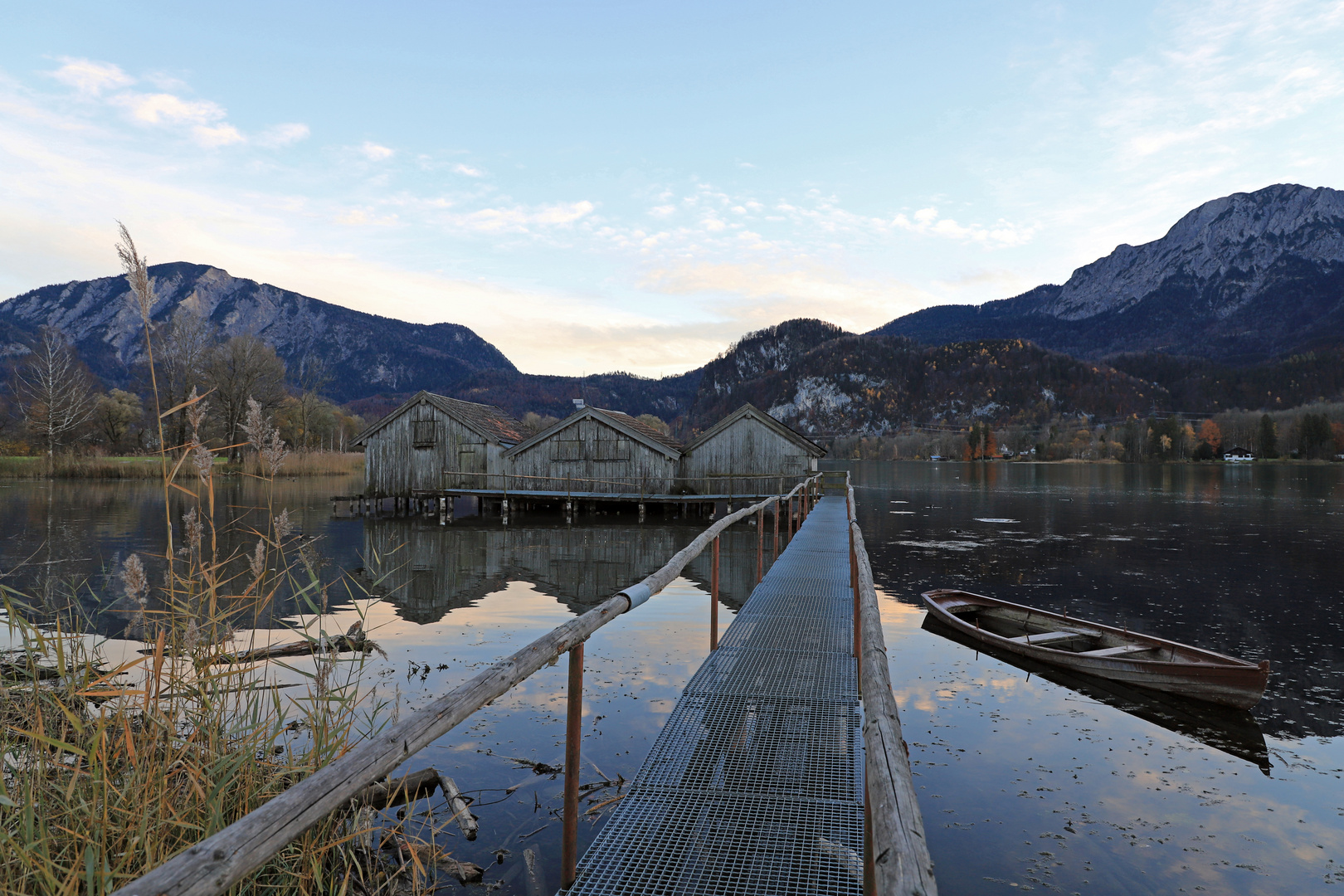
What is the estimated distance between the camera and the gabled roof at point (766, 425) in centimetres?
3531

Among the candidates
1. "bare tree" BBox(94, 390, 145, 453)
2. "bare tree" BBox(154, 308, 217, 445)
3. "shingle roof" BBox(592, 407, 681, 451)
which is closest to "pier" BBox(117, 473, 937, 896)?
"shingle roof" BBox(592, 407, 681, 451)

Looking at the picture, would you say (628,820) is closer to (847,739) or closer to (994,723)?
(847,739)

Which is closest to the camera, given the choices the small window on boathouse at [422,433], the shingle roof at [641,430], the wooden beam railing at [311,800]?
the wooden beam railing at [311,800]

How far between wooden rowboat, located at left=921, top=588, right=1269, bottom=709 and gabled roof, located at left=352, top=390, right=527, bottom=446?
92.0ft

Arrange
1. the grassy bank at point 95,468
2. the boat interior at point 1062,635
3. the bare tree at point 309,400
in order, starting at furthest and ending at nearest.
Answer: the bare tree at point 309,400 < the grassy bank at point 95,468 < the boat interior at point 1062,635

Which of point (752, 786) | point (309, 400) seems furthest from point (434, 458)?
point (309, 400)

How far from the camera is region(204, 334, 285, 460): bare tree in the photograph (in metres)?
54.3

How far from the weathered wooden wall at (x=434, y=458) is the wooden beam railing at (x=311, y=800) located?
3480cm

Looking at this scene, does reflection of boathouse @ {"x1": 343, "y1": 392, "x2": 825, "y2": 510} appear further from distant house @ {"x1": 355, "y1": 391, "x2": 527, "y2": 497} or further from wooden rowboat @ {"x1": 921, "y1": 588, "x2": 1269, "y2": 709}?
wooden rowboat @ {"x1": 921, "y1": 588, "x2": 1269, "y2": 709}

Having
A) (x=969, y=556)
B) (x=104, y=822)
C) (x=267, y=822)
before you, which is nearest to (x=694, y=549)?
(x=104, y=822)

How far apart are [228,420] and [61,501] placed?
888 inches

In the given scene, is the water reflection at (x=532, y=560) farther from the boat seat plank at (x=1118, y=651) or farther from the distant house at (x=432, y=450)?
the boat seat plank at (x=1118, y=651)

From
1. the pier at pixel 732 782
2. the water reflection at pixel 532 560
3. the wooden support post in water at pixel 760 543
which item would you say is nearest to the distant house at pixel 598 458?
the water reflection at pixel 532 560

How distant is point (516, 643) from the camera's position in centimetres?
1209
